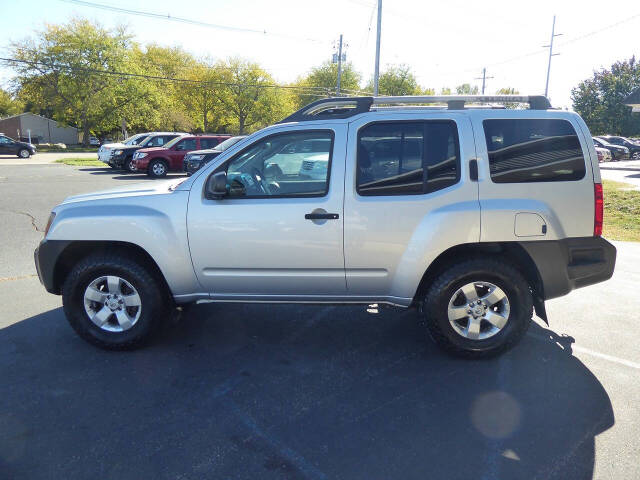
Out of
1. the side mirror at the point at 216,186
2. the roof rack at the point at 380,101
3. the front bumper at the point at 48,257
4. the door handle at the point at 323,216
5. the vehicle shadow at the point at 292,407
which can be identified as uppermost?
the roof rack at the point at 380,101

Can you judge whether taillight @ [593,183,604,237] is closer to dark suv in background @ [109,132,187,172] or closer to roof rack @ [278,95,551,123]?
roof rack @ [278,95,551,123]

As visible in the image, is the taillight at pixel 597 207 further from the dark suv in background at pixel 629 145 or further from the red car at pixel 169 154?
the dark suv in background at pixel 629 145

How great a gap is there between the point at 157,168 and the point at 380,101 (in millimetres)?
18176

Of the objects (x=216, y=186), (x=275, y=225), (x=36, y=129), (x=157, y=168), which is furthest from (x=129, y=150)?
(x=36, y=129)

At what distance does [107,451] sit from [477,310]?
2.82 meters

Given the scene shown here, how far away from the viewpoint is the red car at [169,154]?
815 inches

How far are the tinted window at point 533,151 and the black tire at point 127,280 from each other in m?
2.91

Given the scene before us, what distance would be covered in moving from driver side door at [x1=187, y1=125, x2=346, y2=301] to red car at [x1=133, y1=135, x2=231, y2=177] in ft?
58.7

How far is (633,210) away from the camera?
456 inches

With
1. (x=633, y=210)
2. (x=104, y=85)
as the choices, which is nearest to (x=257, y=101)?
(x=104, y=85)

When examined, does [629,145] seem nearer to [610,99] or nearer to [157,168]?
[610,99]

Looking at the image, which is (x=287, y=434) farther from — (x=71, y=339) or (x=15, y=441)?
(x=71, y=339)

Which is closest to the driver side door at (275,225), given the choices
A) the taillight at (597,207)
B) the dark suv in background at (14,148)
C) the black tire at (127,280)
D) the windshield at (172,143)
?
the black tire at (127,280)

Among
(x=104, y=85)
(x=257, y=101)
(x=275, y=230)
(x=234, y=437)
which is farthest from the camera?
(x=257, y=101)
